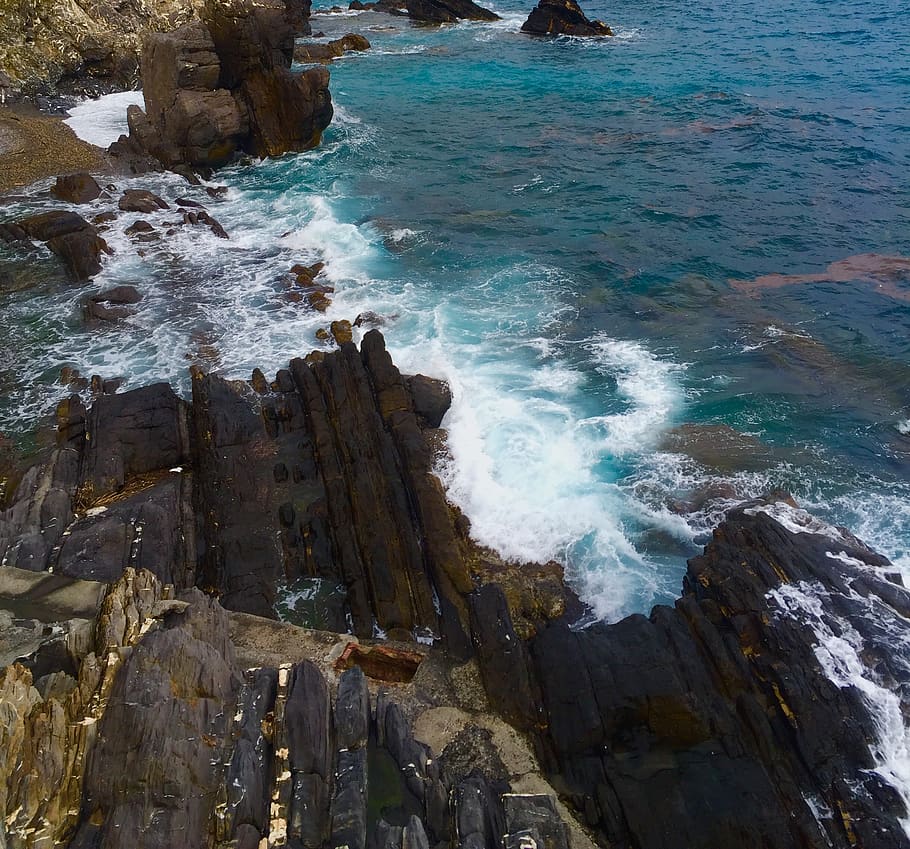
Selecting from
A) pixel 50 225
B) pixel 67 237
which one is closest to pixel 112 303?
pixel 67 237

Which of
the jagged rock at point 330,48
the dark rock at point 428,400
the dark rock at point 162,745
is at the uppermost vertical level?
the dark rock at point 162,745

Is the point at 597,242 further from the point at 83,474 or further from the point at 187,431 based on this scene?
the point at 83,474

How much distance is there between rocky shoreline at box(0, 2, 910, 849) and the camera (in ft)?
25.4

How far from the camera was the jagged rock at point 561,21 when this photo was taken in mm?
58375

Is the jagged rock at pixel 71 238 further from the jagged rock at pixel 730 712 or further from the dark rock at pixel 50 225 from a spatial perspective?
the jagged rock at pixel 730 712

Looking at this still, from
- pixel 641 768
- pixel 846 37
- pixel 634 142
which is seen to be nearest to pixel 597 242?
pixel 634 142

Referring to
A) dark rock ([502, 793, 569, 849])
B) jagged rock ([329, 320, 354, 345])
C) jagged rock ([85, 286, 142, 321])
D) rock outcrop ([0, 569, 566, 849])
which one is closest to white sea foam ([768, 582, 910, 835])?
dark rock ([502, 793, 569, 849])

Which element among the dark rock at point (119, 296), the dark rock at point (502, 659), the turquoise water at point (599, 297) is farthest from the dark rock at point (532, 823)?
the dark rock at point (119, 296)

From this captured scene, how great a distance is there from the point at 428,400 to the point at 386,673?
8.07m

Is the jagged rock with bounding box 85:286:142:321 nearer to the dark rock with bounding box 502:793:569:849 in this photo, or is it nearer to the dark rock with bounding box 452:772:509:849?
the dark rock with bounding box 452:772:509:849

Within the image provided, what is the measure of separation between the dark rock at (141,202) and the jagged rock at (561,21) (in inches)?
1709

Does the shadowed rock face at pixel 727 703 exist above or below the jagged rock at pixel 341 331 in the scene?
above

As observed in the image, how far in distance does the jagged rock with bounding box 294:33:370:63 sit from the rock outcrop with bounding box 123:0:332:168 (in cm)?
1768

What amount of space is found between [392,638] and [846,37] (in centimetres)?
6062
